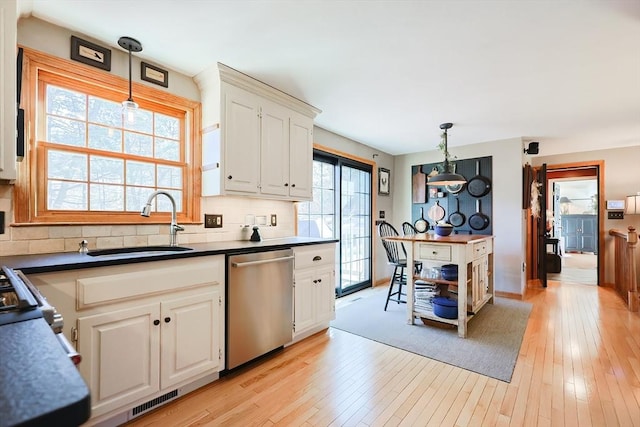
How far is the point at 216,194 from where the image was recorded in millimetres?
2418

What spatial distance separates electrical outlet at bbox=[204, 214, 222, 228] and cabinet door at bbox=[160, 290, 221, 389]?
0.77 meters

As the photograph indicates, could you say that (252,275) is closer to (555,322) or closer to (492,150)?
(555,322)

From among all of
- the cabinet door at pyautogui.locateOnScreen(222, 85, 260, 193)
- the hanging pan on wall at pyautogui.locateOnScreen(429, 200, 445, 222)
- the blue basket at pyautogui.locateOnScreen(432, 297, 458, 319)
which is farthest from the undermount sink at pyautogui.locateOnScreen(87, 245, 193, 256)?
the hanging pan on wall at pyautogui.locateOnScreen(429, 200, 445, 222)

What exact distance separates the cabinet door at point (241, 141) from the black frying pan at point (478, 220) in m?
3.50

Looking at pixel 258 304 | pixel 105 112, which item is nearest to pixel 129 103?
pixel 105 112

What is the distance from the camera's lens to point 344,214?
441 cm

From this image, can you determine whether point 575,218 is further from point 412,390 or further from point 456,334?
point 412,390

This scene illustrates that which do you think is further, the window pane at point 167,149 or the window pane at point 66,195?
the window pane at point 167,149

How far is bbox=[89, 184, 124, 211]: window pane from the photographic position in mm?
2072

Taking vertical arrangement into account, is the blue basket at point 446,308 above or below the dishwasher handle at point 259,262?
below

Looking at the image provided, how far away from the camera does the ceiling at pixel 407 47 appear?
1.70 metres

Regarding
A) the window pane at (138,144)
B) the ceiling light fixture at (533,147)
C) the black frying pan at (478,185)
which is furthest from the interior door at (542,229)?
the window pane at (138,144)

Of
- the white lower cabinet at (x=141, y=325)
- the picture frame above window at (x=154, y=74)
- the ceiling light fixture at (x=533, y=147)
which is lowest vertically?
the white lower cabinet at (x=141, y=325)

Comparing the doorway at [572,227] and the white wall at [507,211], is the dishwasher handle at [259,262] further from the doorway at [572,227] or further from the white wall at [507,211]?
the doorway at [572,227]
